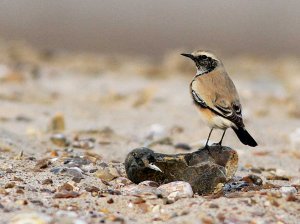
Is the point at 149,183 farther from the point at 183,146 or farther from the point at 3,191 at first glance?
the point at 183,146

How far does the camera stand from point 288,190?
6.20 m

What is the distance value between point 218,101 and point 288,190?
102 centimetres

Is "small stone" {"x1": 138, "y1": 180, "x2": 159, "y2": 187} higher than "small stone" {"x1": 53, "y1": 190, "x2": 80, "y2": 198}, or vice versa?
"small stone" {"x1": 138, "y1": 180, "x2": 159, "y2": 187}

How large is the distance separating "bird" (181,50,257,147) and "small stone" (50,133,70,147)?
189cm

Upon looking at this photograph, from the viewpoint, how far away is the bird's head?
24.0 ft

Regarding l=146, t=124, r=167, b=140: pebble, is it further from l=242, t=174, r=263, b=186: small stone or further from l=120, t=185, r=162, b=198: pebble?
l=120, t=185, r=162, b=198: pebble

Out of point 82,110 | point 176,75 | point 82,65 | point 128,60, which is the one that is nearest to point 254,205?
point 82,110

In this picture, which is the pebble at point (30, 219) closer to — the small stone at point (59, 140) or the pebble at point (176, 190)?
the pebble at point (176, 190)

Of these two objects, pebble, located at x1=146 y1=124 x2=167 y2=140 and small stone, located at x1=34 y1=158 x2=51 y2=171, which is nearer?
small stone, located at x1=34 y1=158 x2=51 y2=171

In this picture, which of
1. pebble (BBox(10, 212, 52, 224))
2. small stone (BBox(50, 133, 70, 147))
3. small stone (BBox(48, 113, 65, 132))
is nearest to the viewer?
pebble (BBox(10, 212, 52, 224))

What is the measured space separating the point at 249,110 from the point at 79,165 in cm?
604

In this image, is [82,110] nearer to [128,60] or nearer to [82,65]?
[82,65]

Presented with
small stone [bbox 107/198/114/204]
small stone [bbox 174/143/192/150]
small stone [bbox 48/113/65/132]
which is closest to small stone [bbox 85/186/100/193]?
small stone [bbox 107/198/114/204]

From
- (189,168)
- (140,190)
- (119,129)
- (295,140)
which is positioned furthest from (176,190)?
(119,129)
